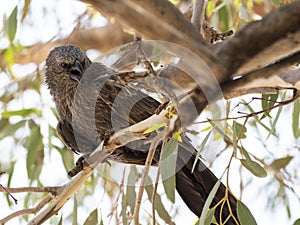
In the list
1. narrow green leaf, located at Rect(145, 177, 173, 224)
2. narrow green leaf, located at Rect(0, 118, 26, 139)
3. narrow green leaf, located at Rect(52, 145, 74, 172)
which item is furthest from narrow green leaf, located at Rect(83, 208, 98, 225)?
narrow green leaf, located at Rect(0, 118, 26, 139)

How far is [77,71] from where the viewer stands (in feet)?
8.71

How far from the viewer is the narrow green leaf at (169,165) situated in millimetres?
1863

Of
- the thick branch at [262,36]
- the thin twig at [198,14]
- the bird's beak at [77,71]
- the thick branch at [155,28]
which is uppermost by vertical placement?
the bird's beak at [77,71]

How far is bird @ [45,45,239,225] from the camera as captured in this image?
2.32 m

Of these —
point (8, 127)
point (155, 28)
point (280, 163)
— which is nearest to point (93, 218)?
point (8, 127)

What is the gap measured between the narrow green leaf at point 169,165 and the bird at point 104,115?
0.31m

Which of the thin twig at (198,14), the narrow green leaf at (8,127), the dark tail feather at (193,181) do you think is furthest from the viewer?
the narrow green leaf at (8,127)

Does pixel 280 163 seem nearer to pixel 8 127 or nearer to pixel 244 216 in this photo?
pixel 244 216

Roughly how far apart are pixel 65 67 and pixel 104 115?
1.25 ft

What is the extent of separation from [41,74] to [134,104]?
985mm

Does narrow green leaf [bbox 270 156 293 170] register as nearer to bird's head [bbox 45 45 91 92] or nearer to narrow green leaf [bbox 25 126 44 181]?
bird's head [bbox 45 45 91 92]

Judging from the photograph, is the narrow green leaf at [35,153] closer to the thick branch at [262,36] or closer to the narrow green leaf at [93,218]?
the narrow green leaf at [93,218]

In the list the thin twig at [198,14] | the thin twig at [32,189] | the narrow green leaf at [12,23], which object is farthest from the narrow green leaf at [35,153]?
the thin twig at [198,14]

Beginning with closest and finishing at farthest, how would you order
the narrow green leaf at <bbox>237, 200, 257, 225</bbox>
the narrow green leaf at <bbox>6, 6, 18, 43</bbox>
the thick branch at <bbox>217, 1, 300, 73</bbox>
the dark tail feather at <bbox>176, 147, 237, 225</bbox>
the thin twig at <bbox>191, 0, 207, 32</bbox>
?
the thick branch at <bbox>217, 1, 300, 73</bbox>
the thin twig at <bbox>191, 0, 207, 32</bbox>
the narrow green leaf at <bbox>237, 200, 257, 225</bbox>
the dark tail feather at <bbox>176, 147, 237, 225</bbox>
the narrow green leaf at <bbox>6, 6, 18, 43</bbox>
